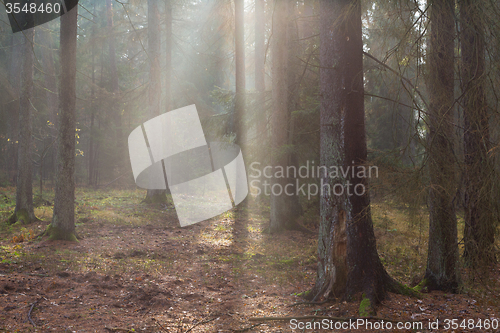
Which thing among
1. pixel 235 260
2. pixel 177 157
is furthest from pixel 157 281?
pixel 177 157

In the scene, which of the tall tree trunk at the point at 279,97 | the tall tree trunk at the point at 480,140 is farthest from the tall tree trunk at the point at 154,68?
the tall tree trunk at the point at 480,140

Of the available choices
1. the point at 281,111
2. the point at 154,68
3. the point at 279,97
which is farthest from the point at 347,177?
the point at 154,68

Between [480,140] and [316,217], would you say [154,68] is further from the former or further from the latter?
[480,140]

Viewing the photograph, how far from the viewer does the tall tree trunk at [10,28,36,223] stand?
976 cm

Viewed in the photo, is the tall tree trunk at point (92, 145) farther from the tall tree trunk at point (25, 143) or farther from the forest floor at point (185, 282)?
the forest floor at point (185, 282)

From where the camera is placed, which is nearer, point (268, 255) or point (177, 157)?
point (268, 255)

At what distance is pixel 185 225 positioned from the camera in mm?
12000

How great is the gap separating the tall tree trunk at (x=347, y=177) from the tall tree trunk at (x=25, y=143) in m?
9.20

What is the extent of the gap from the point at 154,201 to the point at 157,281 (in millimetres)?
8918

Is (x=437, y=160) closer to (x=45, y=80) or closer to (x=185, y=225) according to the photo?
(x=185, y=225)

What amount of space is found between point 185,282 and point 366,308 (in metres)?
3.60

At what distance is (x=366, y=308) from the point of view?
4.41 meters

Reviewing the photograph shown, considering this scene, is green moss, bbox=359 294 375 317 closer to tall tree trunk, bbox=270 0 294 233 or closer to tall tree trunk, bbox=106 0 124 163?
tall tree trunk, bbox=270 0 294 233

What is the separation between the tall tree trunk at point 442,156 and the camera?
15.4 ft
